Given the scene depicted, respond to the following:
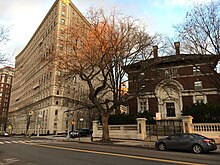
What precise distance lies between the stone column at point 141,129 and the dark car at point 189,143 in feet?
26.2

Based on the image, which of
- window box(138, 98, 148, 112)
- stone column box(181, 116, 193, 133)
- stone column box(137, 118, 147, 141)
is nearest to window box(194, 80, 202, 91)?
window box(138, 98, 148, 112)

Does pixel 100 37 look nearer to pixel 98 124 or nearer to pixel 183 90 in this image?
pixel 98 124

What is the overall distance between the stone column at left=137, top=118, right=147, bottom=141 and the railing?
5668 millimetres

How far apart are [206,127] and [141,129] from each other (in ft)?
23.3

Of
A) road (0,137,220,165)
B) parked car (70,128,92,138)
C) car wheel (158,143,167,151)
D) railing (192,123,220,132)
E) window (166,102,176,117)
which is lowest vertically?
parked car (70,128,92,138)

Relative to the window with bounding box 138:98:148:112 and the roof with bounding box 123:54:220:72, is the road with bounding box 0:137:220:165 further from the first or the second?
the window with bounding box 138:98:148:112

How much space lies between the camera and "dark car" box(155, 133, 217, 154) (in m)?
13.7

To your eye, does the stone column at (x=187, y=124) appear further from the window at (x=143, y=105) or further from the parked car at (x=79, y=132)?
the parked car at (x=79, y=132)

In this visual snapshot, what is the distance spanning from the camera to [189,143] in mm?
14406

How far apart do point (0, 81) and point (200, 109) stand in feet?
416

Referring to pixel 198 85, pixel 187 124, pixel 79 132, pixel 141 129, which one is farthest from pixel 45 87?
pixel 187 124

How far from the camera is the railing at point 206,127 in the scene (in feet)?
64.5

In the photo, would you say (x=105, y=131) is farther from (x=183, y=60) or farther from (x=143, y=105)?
(x=143, y=105)

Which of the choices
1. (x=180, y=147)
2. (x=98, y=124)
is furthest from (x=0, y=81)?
(x=180, y=147)
